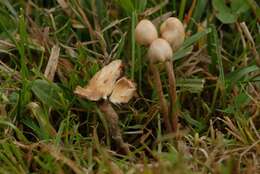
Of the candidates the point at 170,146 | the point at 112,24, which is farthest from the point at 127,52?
the point at 170,146

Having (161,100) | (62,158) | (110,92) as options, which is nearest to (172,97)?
Answer: (161,100)

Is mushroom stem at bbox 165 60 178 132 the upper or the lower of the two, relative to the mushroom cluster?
lower

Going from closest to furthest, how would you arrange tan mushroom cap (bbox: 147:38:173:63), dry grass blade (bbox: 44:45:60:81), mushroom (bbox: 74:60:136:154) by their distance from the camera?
tan mushroom cap (bbox: 147:38:173:63) → mushroom (bbox: 74:60:136:154) → dry grass blade (bbox: 44:45:60:81)

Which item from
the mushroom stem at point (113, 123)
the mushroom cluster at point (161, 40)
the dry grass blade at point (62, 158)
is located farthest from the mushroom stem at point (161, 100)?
the dry grass blade at point (62, 158)

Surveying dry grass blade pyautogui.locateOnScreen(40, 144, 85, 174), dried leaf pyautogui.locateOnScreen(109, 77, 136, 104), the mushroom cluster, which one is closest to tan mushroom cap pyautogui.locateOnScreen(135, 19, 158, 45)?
the mushroom cluster

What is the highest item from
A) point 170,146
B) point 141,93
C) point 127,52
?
point 127,52

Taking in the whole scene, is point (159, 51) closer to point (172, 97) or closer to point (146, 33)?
point (146, 33)

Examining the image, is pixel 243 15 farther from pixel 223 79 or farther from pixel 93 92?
pixel 93 92

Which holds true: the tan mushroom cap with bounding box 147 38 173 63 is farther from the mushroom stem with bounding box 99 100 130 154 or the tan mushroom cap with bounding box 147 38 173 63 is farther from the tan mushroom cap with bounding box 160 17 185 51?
the mushroom stem with bounding box 99 100 130 154
